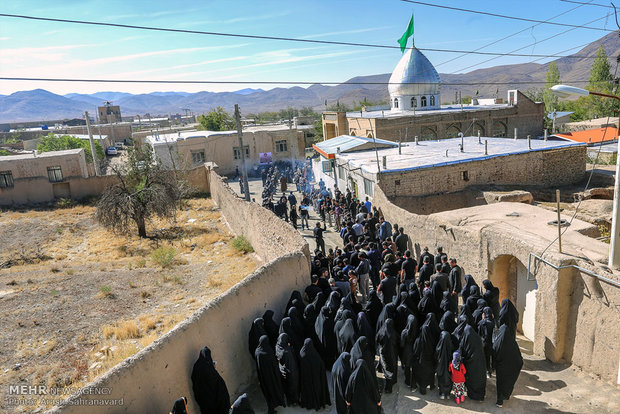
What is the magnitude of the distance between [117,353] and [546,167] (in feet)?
57.3

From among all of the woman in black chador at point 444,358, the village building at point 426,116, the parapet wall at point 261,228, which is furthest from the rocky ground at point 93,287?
the village building at point 426,116

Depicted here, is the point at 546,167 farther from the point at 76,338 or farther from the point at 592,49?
the point at 592,49

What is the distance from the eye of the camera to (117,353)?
27.0 feet

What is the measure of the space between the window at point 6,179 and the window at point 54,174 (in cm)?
195

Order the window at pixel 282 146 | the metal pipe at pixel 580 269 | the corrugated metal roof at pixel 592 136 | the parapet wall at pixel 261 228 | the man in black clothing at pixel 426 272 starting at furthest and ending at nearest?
the window at pixel 282 146 → the corrugated metal roof at pixel 592 136 → the parapet wall at pixel 261 228 → the man in black clothing at pixel 426 272 → the metal pipe at pixel 580 269

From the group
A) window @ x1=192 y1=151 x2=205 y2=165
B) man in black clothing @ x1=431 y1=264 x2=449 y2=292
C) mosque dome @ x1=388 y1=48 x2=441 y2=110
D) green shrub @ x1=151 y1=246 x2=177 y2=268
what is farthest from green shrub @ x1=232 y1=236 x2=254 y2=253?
mosque dome @ x1=388 y1=48 x2=441 y2=110

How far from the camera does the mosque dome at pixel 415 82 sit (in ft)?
116

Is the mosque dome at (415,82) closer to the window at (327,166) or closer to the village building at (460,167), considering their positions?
the window at (327,166)

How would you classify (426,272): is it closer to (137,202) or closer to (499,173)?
(499,173)

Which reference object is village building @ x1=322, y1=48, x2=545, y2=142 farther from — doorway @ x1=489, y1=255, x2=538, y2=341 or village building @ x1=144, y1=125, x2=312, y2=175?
doorway @ x1=489, y1=255, x2=538, y2=341

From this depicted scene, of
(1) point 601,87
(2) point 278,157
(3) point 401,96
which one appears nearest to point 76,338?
(2) point 278,157

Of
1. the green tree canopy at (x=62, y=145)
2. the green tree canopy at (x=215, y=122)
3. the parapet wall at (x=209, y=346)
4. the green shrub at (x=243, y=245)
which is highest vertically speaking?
the green tree canopy at (x=215, y=122)

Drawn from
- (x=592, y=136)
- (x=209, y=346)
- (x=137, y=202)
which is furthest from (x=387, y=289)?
(x=592, y=136)

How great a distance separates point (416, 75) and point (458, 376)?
3222 centimetres
